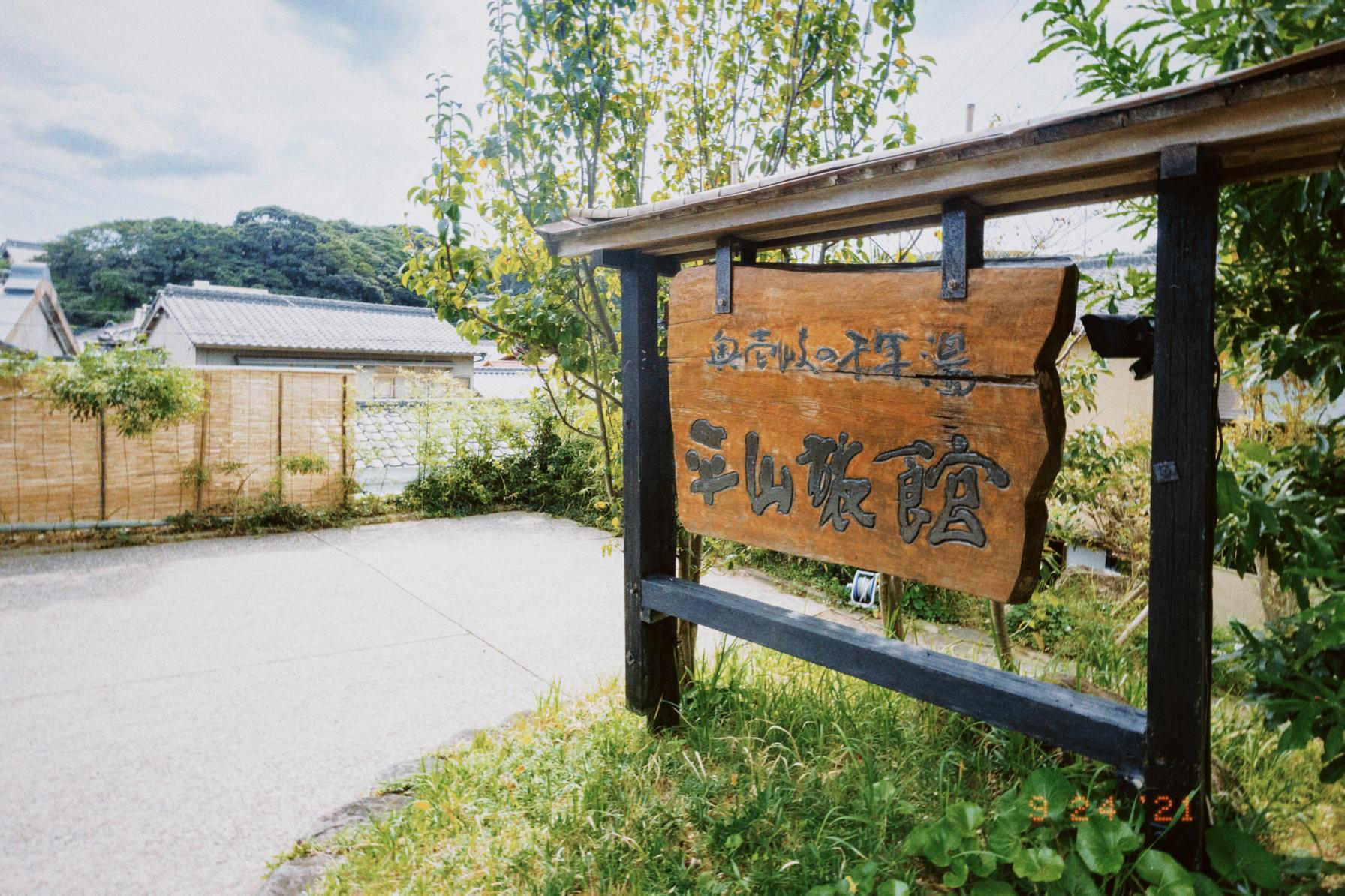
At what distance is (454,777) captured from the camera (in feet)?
9.02

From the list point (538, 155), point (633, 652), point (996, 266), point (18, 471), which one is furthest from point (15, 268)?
point (996, 266)

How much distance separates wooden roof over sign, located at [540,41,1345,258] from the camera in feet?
4.18

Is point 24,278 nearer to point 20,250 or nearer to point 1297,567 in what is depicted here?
point 20,250

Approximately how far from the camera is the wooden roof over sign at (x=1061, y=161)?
127 centimetres

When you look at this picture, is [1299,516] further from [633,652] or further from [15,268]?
[15,268]

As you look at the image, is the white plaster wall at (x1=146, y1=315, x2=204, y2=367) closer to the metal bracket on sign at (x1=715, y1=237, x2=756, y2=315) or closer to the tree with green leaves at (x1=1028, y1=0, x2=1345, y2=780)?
the metal bracket on sign at (x1=715, y1=237, x2=756, y2=315)

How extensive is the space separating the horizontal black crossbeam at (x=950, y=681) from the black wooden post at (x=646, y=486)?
0.97ft

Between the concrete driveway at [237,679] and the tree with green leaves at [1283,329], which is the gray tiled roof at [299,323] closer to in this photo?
the concrete driveway at [237,679]

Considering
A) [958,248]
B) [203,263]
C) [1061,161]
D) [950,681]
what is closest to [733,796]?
[950,681]

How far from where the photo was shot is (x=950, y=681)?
1.83m

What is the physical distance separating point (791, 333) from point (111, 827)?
9.91ft

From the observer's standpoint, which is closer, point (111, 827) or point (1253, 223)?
point (1253, 223)

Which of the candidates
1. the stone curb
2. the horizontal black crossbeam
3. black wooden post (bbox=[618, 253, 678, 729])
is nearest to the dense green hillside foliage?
the stone curb

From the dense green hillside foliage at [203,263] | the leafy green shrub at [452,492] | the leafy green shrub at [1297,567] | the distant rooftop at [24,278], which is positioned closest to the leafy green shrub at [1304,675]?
the leafy green shrub at [1297,567]
